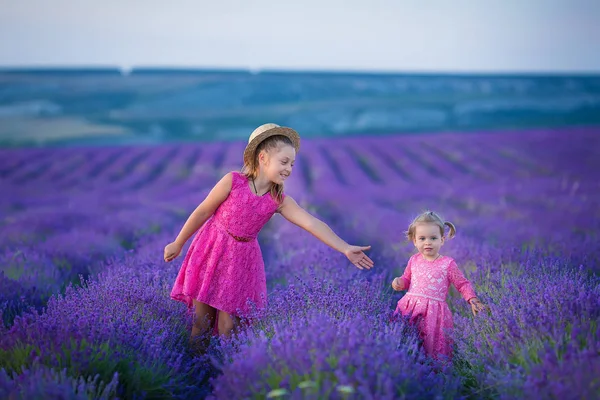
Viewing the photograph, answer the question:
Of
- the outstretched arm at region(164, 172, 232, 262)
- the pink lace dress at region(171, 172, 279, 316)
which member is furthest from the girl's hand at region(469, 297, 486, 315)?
the outstretched arm at region(164, 172, 232, 262)

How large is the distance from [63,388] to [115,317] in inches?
31.3

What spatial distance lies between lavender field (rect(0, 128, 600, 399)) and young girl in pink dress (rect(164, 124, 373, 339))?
0.62 feet

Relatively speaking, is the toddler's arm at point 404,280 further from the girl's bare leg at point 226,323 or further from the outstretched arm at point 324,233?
the girl's bare leg at point 226,323

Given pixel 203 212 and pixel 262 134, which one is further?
pixel 203 212

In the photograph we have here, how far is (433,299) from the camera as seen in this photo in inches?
114

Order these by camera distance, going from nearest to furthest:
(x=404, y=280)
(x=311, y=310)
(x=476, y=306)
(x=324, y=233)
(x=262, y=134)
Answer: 1. (x=311, y=310)
2. (x=476, y=306)
3. (x=262, y=134)
4. (x=324, y=233)
5. (x=404, y=280)

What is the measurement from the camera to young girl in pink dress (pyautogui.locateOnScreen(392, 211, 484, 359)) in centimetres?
282

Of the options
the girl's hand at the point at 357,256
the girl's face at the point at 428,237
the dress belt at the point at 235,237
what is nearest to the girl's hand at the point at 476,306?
the girl's face at the point at 428,237

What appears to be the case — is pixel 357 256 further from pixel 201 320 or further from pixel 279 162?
pixel 201 320

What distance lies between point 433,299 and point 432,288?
57 millimetres

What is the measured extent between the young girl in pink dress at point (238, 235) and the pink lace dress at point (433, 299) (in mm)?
339

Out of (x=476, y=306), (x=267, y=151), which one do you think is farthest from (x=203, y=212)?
(x=476, y=306)

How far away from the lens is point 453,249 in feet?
14.4

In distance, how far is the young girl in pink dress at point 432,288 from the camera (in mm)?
2824
